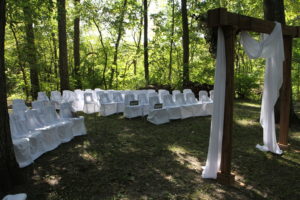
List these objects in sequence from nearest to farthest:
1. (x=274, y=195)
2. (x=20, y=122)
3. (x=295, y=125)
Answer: (x=274, y=195)
(x=20, y=122)
(x=295, y=125)

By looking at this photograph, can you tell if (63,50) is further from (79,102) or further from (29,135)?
(29,135)

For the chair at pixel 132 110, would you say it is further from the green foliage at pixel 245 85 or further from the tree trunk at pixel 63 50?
the green foliage at pixel 245 85

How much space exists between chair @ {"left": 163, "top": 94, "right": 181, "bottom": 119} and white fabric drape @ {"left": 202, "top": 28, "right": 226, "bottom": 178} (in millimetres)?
4136

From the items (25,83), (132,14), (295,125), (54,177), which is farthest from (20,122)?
(132,14)

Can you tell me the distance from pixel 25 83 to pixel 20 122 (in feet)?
35.1

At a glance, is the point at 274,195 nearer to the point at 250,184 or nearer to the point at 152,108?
the point at 250,184

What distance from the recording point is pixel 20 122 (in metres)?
4.96

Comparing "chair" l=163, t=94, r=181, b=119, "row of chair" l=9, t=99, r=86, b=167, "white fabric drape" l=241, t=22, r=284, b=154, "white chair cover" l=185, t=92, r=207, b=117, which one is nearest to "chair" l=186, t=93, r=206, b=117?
"white chair cover" l=185, t=92, r=207, b=117

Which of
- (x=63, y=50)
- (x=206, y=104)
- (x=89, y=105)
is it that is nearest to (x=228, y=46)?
(x=206, y=104)

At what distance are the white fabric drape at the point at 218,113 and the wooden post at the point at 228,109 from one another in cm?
6

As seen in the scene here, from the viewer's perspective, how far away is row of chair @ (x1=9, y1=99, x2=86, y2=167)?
4231mm

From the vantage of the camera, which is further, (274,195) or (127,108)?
(127,108)

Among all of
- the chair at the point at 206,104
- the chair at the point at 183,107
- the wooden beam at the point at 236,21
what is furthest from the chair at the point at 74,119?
the chair at the point at 206,104

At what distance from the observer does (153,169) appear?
4.32 metres
